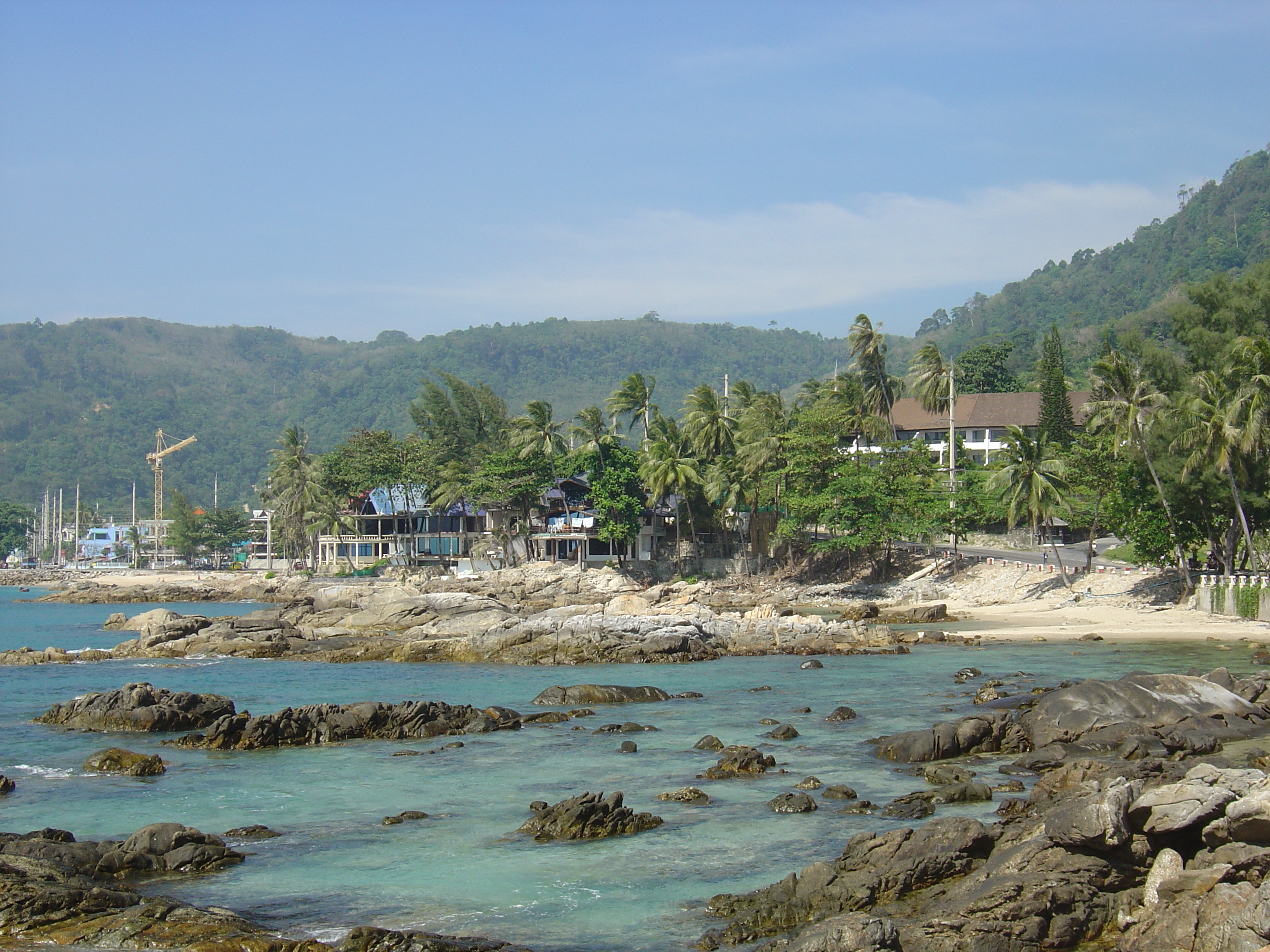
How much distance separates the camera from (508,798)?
16.7 metres

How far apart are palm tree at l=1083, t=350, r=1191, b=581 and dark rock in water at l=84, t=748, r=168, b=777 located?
33661 millimetres

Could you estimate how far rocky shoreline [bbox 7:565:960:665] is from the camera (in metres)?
35.2

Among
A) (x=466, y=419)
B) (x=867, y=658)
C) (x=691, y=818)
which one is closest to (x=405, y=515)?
(x=466, y=419)

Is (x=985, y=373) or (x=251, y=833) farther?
(x=985, y=373)

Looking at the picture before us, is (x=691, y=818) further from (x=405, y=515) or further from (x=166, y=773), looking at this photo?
(x=405, y=515)

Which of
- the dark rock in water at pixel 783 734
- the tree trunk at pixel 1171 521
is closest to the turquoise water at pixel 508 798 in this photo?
the dark rock in water at pixel 783 734

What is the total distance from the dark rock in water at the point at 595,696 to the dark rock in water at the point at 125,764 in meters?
9.68

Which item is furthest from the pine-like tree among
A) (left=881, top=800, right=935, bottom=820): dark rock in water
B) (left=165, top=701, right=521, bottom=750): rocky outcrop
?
(left=881, top=800, right=935, bottom=820): dark rock in water

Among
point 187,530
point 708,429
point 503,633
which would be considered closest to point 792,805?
point 503,633

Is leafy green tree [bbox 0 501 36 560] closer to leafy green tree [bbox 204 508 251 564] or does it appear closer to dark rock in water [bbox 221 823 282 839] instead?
leafy green tree [bbox 204 508 251 564]

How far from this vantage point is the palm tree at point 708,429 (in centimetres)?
6544

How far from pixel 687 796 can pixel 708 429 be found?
49.8 metres

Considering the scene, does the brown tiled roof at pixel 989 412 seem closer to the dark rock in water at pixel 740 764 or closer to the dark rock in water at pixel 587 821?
the dark rock in water at pixel 740 764

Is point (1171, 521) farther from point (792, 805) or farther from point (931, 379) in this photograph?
point (931, 379)
